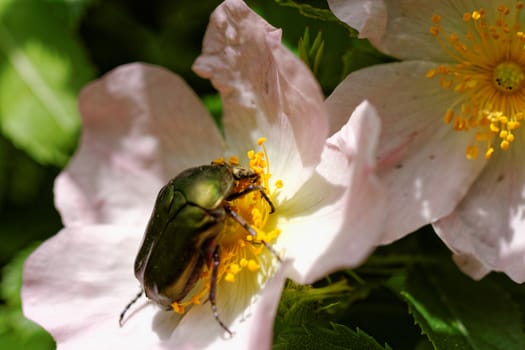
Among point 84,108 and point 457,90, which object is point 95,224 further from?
point 457,90

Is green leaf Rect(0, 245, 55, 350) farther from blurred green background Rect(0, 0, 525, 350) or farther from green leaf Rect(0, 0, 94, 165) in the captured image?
green leaf Rect(0, 0, 94, 165)

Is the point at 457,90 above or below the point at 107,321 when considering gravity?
above

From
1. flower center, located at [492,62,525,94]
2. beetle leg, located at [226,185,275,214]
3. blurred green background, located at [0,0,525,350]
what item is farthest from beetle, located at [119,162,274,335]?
flower center, located at [492,62,525,94]

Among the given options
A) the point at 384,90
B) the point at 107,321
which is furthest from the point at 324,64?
the point at 107,321

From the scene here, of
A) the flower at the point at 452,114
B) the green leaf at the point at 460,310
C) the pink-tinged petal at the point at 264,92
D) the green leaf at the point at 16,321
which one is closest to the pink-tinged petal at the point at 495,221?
the flower at the point at 452,114

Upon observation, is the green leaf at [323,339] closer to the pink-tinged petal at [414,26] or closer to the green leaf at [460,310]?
the green leaf at [460,310]

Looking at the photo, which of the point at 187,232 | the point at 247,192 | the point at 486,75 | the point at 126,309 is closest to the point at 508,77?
the point at 486,75

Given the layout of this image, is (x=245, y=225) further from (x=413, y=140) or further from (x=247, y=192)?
(x=413, y=140)
